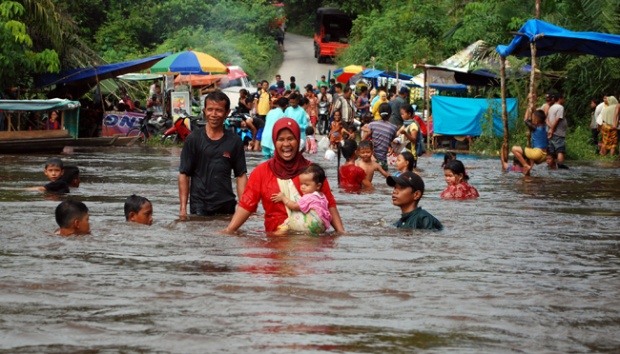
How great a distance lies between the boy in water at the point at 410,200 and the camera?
10.4m

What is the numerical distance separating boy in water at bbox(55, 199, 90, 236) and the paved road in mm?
39536

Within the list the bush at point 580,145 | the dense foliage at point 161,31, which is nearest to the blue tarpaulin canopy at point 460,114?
the bush at point 580,145

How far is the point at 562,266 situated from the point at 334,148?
17996 mm

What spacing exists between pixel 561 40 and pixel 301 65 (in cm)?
3870

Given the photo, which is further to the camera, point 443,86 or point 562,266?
point 443,86

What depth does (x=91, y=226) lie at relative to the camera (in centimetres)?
1149

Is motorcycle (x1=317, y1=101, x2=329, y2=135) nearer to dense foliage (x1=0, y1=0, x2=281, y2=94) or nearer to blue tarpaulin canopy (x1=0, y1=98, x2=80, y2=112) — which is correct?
dense foliage (x1=0, y1=0, x2=281, y2=94)

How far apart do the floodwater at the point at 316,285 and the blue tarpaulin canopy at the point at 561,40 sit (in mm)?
6595

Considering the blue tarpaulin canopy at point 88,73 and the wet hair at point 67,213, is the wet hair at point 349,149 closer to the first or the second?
the wet hair at point 67,213

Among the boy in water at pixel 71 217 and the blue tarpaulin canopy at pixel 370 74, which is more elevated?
the blue tarpaulin canopy at pixel 370 74

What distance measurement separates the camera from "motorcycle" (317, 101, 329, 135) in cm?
3677

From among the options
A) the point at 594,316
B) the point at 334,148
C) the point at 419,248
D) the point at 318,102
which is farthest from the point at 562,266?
the point at 318,102

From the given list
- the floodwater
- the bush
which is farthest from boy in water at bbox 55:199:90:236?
the bush

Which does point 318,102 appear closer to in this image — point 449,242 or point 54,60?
point 54,60
